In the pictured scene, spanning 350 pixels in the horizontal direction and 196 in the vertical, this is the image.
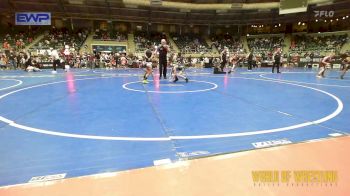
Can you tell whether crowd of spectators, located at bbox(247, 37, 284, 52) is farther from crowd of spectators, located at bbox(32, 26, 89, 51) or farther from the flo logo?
crowd of spectators, located at bbox(32, 26, 89, 51)

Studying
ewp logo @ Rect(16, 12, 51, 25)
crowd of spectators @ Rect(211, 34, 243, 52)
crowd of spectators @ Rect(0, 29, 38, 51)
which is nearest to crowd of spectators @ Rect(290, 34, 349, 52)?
crowd of spectators @ Rect(211, 34, 243, 52)

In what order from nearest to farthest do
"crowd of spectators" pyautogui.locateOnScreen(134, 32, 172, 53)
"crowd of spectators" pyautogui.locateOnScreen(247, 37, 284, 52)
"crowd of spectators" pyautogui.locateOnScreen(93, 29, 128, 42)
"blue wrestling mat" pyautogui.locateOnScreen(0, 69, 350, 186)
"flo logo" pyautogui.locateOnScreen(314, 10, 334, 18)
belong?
"blue wrestling mat" pyautogui.locateOnScreen(0, 69, 350, 186) < "flo logo" pyautogui.locateOnScreen(314, 10, 334, 18) < "crowd of spectators" pyautogui.locateOnScreen(93, 29, 128, 42) < "crowd of spectators" pyautogui.locateOnScreen(134, 32, 172, 53) < "crowd of spectators" pyautogui.locateOnScreen(247, 37, 284, 52)

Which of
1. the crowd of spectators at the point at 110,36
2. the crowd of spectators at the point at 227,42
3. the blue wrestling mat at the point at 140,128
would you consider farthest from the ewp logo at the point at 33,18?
the blue wrestling mat at the point at 140,128

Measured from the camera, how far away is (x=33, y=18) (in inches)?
1249

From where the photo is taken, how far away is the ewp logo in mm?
31344

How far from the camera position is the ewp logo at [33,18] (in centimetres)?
3134

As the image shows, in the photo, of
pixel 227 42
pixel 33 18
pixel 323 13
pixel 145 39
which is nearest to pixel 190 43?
pixel 227 42

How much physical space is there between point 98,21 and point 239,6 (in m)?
21.8

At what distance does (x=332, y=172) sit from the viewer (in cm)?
290

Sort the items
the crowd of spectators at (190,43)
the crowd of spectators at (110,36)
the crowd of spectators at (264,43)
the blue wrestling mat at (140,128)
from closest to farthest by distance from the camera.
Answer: the blue wrestling mat at (140,128)
the crowd of spectators at (110,36)
the crowd of spectators at (190,43)
the crowd of spectators at (264,43)

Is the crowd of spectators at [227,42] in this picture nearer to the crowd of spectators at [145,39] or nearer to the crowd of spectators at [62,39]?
the crowd of spectators at [145,39]

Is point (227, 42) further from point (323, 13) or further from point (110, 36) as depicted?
point (110, 36)

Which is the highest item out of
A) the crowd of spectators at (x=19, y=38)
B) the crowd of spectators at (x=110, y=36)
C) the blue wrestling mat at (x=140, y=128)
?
the crowd of spectators at (x=110, y=36)

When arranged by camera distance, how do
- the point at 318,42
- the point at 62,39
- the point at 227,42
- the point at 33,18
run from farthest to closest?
1. the point at 227,42
2. the point at 318,42
3. the point at 62,39
4. the point at 33,18
